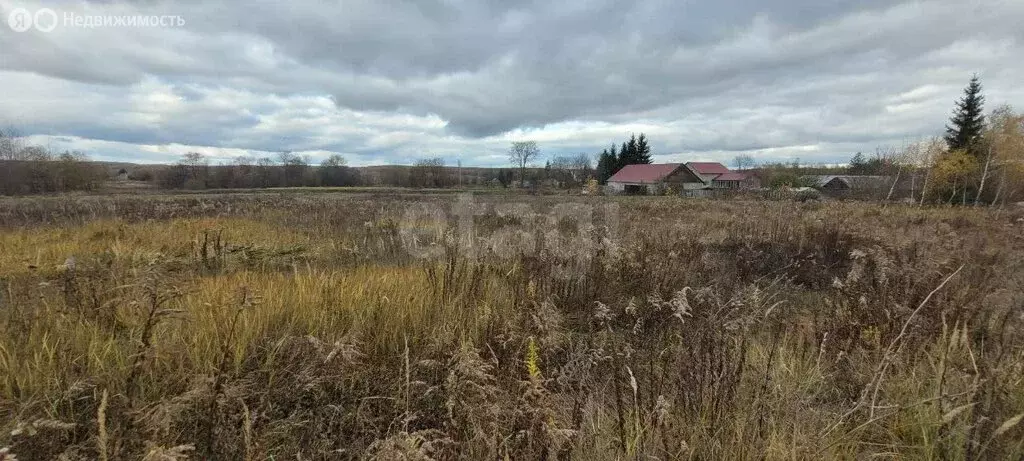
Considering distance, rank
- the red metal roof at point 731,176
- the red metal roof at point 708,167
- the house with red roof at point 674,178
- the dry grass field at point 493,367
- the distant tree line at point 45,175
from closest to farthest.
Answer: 1. the dry grass field at point 493,367
2. the distant tree line at point 45,175
3. the house with red roof at point 674,178
4. the red metal roof at point 731,176
5. the red metal roof at point 708,167

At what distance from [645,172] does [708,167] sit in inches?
700

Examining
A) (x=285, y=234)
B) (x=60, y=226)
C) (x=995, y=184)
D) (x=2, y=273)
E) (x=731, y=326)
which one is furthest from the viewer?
(x=995, y=184)

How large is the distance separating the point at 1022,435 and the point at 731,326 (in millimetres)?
1268

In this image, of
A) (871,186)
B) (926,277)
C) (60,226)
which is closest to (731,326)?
(926,277)

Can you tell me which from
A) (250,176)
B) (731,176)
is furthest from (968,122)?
A: (250,176)

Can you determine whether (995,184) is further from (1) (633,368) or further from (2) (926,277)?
(1) (633,368)

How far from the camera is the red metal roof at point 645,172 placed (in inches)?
2497

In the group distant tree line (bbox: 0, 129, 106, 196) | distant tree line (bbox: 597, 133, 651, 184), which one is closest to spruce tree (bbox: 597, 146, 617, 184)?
distant tree line (bbox: 597, 133, 651, 184)

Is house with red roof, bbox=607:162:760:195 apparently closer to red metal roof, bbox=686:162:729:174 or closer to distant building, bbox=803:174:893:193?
red metal roof, bbox=686:162:729:174

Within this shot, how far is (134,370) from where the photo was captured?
7.49ft

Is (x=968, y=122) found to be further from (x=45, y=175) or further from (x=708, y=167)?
(x=45, y=175)

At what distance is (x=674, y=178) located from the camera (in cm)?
6178

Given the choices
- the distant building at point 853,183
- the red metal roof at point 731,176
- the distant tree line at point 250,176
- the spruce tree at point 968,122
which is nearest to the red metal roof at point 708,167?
the red metal roof at point 731,176

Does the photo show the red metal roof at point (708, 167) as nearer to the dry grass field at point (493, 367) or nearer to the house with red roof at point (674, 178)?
the house with red roof at point (674, 178)
